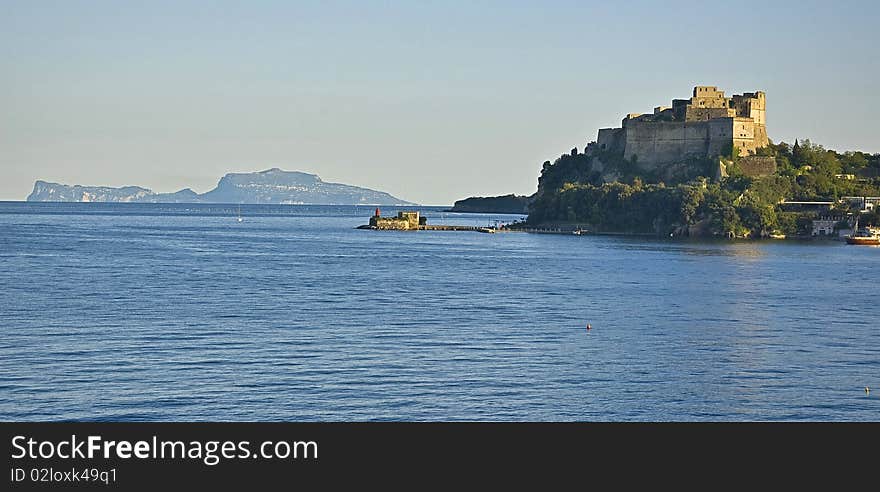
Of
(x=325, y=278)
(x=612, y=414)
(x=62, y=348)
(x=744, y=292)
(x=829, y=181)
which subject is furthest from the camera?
(x=829, y=181)

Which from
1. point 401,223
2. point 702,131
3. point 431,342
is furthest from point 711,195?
point 431,342

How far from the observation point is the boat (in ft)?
269

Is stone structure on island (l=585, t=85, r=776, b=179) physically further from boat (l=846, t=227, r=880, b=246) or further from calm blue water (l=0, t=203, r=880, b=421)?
calm blue water (l=0, t=203, r=880, b=421)

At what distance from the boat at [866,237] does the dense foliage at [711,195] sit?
119 inches

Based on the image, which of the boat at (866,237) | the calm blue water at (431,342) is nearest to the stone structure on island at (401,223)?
the boat at (866,237)

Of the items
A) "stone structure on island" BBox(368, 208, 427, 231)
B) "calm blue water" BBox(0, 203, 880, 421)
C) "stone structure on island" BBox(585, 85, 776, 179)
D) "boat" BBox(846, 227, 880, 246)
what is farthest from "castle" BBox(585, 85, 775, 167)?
"calm blue water" BBox(0, 203, 880, 421)

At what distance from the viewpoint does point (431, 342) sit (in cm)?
2533

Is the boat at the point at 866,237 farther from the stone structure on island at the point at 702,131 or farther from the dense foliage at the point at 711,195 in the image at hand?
the stone structure on island at the point at 702,131

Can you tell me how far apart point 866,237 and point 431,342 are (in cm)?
6585

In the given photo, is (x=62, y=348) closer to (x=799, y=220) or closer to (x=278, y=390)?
(x=278, y=390)

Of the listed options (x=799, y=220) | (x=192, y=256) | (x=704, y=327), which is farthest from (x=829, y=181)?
(x=704, y=327)
